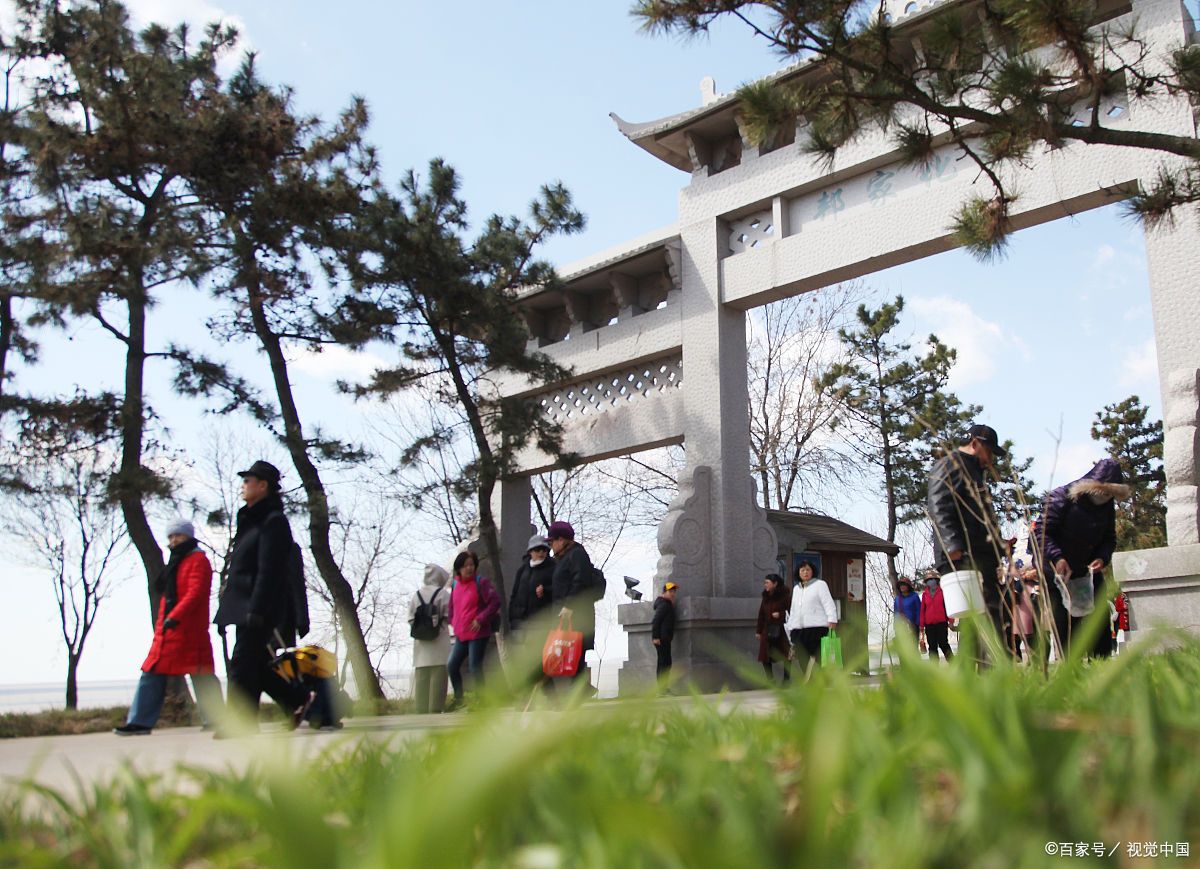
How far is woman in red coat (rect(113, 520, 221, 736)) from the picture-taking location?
237 inches

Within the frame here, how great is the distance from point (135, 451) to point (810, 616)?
694cm

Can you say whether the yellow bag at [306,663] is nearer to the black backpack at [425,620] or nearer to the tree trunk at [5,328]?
the black backpack at [425,620]

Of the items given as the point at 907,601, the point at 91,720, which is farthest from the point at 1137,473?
the point at 91,720

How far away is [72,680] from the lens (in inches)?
788

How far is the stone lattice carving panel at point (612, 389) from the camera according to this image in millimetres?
Result: 12266

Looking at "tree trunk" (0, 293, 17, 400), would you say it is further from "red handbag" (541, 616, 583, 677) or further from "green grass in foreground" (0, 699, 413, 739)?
"red handbag" (541, 616, 583, 677)

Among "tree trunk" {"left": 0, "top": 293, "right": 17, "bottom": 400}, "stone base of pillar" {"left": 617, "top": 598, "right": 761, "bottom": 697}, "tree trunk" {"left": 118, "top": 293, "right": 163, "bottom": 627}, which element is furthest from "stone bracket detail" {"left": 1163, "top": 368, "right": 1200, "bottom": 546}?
"tree trunk" {"left": 0, "top": 293, "right": 17, "bottom": 400}

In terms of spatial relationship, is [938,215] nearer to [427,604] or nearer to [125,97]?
[427,604]

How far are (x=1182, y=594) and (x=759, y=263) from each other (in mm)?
5548

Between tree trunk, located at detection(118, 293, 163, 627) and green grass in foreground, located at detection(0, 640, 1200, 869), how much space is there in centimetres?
909

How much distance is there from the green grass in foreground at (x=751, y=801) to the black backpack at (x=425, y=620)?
8644 millimetres

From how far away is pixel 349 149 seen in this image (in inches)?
453

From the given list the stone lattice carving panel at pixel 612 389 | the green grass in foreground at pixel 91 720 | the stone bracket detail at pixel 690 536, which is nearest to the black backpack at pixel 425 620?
the green grass in foreground at pixel 91 720

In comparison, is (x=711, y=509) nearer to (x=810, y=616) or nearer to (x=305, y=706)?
(x=810, y=616)
